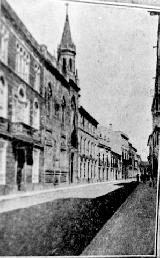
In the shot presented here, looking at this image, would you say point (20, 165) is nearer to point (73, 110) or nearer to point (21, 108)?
point (21, 108)

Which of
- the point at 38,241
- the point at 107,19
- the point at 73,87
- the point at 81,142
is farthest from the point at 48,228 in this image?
the point at 107,19

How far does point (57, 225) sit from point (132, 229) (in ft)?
3.06

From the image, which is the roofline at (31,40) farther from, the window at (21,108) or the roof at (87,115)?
the window at (21,108)

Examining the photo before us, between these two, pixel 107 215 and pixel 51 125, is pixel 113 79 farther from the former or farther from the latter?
pixel 107 215

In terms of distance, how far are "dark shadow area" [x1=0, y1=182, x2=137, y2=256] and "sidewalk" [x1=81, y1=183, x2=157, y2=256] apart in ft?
0.28

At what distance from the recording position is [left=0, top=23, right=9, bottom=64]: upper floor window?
3.56 m

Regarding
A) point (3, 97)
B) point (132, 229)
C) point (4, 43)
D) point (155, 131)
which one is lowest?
point (132, 229)

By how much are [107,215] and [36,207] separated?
932mm

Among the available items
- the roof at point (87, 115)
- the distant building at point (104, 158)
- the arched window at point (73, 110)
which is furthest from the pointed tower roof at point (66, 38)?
the distant building at point (104, 158)

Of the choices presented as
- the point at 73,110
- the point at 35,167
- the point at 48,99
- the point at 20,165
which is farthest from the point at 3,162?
the point at 73,110

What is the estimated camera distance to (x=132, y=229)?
4562 mm

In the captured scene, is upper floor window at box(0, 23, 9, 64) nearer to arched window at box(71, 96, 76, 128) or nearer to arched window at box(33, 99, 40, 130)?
arched window at box(33, 99, 40, 130)

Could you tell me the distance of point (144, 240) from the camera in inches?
181

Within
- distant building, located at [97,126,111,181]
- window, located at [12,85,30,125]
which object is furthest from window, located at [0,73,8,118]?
distant building, located at [97,126,111,181]
